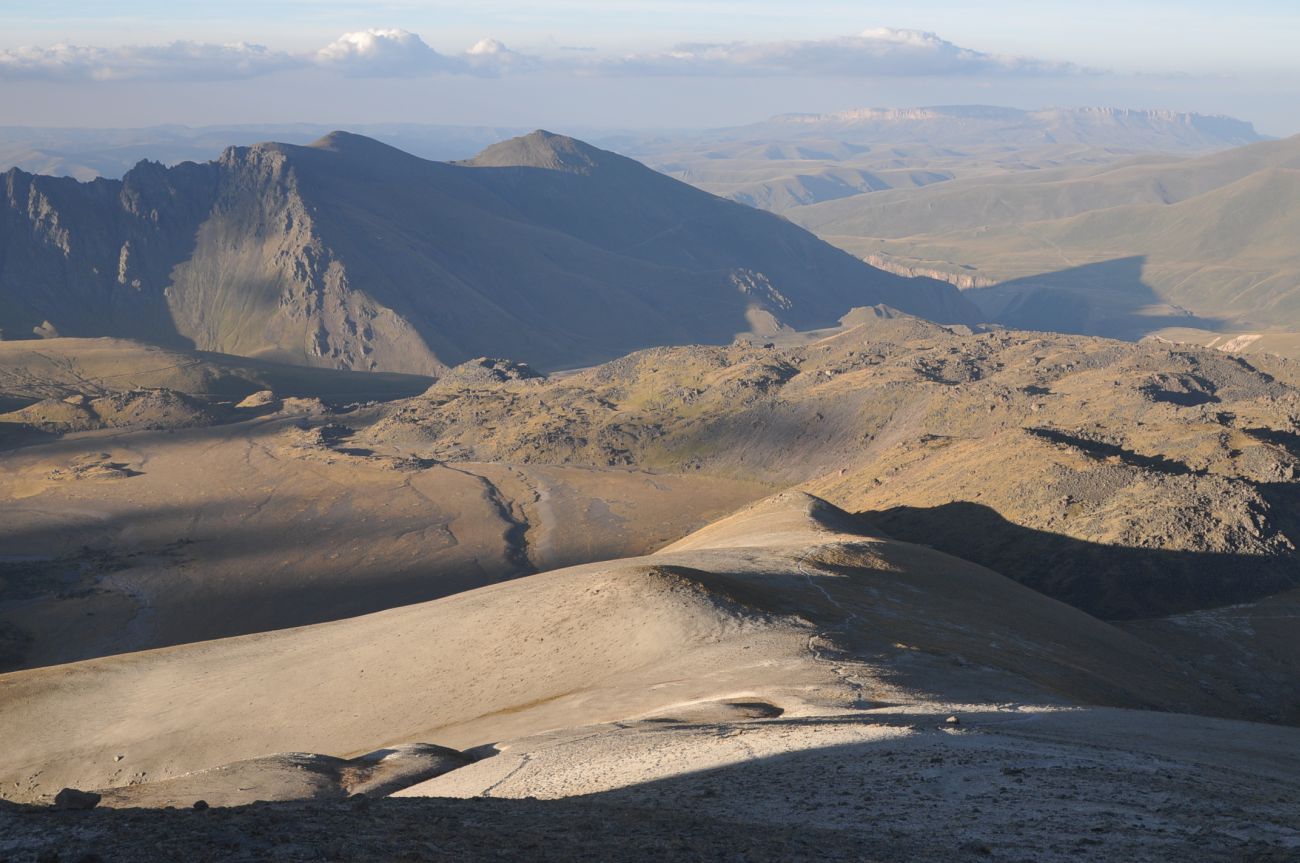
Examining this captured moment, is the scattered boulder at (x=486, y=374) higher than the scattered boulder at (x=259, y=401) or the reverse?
higher

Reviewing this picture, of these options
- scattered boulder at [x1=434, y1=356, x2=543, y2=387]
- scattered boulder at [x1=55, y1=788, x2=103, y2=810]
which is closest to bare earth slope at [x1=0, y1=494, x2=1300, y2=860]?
scattered boulder at [x1=55, y1=788, x2=103, y2=810]

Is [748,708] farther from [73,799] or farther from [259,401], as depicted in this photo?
[259,401]

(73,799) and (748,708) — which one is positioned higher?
(73,799)

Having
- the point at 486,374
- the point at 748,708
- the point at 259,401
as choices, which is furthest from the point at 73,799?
the point at 486,374

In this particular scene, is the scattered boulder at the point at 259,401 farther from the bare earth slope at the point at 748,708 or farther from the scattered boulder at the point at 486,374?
the bare earth slope at the point at 748,708

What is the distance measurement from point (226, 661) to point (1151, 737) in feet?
127

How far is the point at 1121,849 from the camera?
63.6 feet

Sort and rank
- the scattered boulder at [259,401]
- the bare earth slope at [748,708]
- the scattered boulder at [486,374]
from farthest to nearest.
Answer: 1. the scattered boulder at [486,374]
2. the scattered boulder at [259,401]
3. the bare earth slope at [748,708]

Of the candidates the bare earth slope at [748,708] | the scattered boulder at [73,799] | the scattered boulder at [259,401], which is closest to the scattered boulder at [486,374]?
the scattered boulder at [259,401]

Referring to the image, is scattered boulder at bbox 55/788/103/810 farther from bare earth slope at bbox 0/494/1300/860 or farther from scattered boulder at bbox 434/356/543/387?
scattered boulder at bbox 434/356/543/387

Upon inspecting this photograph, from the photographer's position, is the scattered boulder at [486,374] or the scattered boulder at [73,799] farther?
the scattered boulder at [486,374]

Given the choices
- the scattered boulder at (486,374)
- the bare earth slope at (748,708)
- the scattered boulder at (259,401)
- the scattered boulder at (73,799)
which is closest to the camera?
the bare earth slope at (748,708)

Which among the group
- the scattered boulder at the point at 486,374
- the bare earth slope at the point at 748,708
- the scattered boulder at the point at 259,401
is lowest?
the scattered boulder at the point at 259,401

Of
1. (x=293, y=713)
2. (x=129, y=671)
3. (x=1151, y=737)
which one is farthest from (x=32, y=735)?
(x=1151, y=737)
